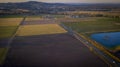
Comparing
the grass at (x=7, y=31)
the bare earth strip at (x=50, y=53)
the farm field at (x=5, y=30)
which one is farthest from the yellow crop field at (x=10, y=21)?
the bare earth strip at (x=50, y=53)

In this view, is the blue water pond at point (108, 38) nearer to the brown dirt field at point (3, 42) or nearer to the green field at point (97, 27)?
the green field at point (97, 27)

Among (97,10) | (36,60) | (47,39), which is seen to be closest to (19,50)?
(36,60)

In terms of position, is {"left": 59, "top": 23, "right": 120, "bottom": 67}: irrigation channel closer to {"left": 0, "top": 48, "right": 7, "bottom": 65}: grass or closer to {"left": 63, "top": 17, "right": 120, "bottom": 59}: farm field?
{"left": 63, "top": 17, "right": 120, "bottom": 59}: farm field

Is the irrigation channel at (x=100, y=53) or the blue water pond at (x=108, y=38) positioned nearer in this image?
the irrigation channel at (x=100, y=53)

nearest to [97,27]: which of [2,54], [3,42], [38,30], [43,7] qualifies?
[38,30]

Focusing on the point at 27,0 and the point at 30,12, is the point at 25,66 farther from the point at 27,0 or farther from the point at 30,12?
the point at 30,12
